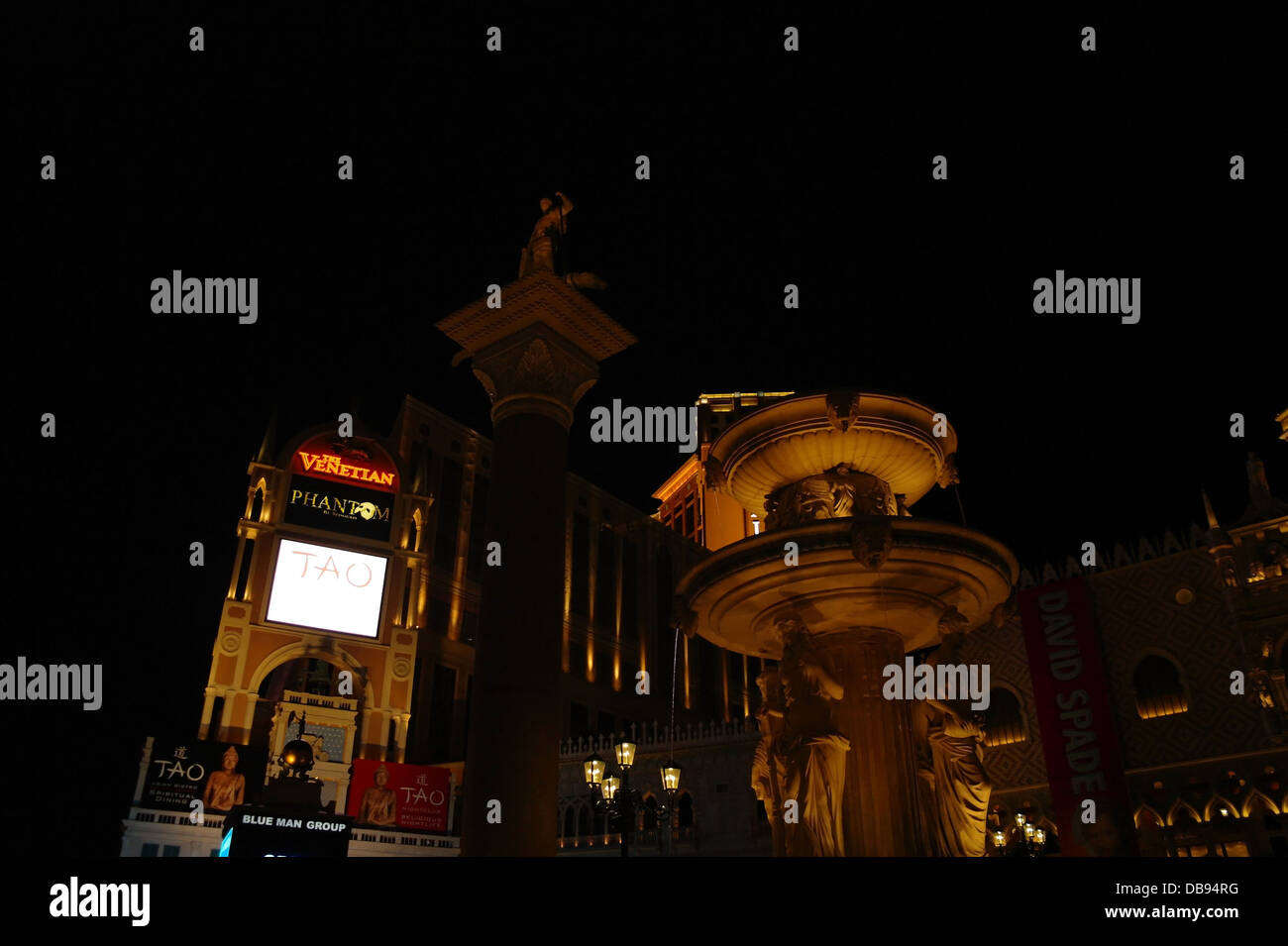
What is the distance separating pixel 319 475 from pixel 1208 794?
95.5 ft

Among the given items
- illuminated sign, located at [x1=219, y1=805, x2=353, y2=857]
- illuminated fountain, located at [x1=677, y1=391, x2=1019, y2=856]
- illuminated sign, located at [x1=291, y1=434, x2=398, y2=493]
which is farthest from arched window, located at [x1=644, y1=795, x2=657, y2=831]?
illuminated fountain, located at [x1=677, y1=391, x2=1019, y2=856]

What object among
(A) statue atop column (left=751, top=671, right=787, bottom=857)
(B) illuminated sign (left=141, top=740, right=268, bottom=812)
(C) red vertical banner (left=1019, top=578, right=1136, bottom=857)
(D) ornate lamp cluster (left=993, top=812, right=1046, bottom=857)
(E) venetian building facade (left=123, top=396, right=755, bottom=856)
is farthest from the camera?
(E) venetian building facade (left=123, top=396, right=755, bottom=856)

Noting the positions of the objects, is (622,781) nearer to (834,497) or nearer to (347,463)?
(834,497)

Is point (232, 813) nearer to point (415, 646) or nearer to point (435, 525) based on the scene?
point (415, 646)

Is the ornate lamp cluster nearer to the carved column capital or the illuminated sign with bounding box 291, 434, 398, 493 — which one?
the carved column capital

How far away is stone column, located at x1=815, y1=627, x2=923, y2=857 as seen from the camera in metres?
7.93

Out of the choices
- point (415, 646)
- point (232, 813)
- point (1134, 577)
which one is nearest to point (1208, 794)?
point (1134, 577)

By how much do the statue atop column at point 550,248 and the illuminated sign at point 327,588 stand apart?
81.8 feet

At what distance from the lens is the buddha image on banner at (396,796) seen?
30.2m

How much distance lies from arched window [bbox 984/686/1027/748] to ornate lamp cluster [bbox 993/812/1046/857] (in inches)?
78.7

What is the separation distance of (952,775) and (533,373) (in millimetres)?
5972

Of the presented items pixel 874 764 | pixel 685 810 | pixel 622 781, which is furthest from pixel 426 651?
pixel 874 764

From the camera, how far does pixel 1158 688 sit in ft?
75.8
